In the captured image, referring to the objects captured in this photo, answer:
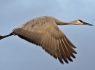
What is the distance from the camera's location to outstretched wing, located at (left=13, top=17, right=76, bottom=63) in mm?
14750

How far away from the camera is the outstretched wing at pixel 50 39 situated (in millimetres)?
14750

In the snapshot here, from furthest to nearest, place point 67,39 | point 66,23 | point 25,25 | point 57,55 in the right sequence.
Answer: point 66,23 → point 25,25 → point 67,39 → point 57,55

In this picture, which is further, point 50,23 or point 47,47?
point 50,23

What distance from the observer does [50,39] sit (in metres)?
15.2

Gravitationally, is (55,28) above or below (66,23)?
below

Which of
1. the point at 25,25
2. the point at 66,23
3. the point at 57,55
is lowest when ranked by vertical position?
the point at 57,55

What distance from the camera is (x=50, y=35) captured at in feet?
50.3

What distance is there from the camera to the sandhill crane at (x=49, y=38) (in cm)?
1475

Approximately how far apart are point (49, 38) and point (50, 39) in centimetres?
7

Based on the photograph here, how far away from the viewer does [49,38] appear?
598 inches

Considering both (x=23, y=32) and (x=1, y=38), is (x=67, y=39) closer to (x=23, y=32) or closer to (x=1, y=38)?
(x=23, y=32)

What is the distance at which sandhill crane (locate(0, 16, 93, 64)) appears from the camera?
14.8 meters

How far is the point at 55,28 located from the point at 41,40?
3.62 feet

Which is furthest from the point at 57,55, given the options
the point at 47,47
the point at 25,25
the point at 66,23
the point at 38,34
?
the point at 66,23
